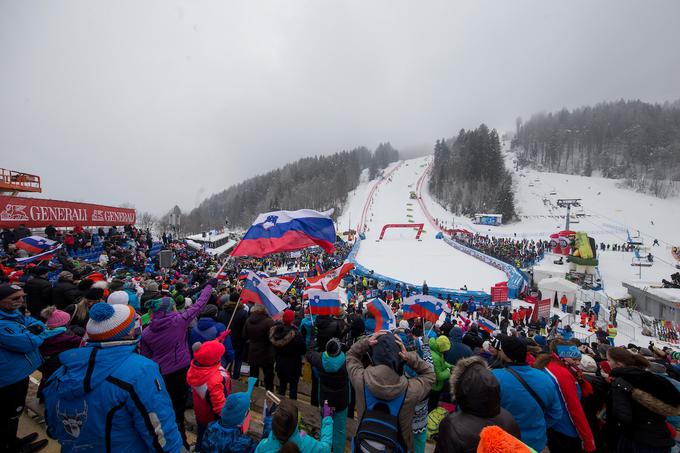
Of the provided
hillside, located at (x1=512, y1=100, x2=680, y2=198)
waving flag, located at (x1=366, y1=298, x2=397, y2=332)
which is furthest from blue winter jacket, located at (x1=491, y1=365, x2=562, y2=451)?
hillside, located at (x1=512, y1=100, x2=680, y2=198)

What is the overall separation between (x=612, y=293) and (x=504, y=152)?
327ft

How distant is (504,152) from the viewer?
112062mm

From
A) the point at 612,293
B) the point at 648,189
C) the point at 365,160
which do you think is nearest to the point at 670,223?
the point at 648,189

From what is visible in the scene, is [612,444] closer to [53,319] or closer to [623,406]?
[623,406]

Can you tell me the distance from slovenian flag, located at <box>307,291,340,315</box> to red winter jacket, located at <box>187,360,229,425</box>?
11.3 feet

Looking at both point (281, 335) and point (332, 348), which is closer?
point (332, 348)

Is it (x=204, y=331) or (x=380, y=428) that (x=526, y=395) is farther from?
(x=204, y=331)

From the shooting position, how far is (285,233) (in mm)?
6957

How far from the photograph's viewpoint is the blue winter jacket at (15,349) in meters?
2.64

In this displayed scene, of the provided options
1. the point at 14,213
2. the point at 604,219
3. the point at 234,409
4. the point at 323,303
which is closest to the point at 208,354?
the point at 234,409

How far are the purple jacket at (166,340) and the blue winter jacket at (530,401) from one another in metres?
3.20

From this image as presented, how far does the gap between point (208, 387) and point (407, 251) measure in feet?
119

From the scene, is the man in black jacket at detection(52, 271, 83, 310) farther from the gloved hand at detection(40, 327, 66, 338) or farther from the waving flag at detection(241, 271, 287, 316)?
the waving flag at detection(241, 271, 287, 316)

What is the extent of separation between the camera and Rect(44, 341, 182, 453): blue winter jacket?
1819mm
